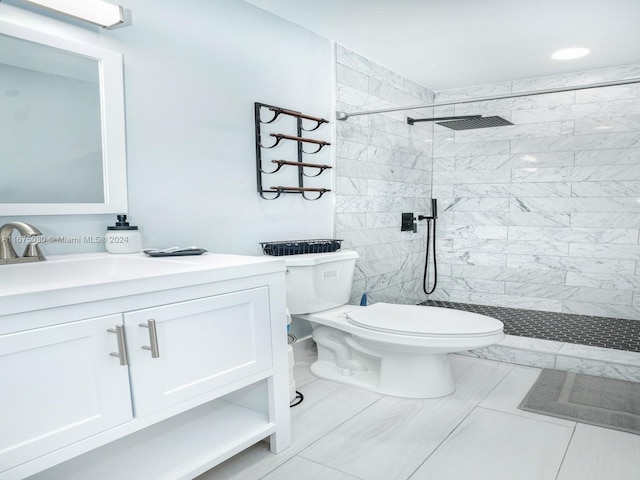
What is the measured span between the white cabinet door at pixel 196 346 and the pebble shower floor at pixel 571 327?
2177 mm

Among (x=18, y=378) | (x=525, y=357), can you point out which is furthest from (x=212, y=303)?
(x=525, y=357)

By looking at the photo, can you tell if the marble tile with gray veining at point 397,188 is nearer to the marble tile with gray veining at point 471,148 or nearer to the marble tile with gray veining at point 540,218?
the marble tile with gray veining at point 471,148

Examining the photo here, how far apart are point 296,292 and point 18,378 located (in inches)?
57.8

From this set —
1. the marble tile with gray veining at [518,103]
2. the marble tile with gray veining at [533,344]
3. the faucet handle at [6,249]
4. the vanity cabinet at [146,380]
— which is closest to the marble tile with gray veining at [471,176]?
the marble tile with gray veining at [518,103]

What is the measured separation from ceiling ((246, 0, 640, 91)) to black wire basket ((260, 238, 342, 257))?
1.26 meters

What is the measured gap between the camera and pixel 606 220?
358 centimetres

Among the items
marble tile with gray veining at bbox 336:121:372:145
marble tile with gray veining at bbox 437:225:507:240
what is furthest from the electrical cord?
marble tile with gray veining at bbox 437:225:507:240

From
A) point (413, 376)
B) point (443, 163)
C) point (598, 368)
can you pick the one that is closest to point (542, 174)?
point (443, 163)

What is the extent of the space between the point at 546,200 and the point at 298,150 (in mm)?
2262

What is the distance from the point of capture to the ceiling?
2.43m

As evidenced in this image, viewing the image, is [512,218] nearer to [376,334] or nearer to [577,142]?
Answer: [577,142]

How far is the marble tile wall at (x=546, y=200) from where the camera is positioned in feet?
11.5

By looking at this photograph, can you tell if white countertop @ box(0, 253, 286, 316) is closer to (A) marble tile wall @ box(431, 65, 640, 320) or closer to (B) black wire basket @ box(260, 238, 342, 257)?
(B) black wire basket @ box(260, 238, 342, 257)

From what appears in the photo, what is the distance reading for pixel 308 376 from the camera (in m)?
2.61
